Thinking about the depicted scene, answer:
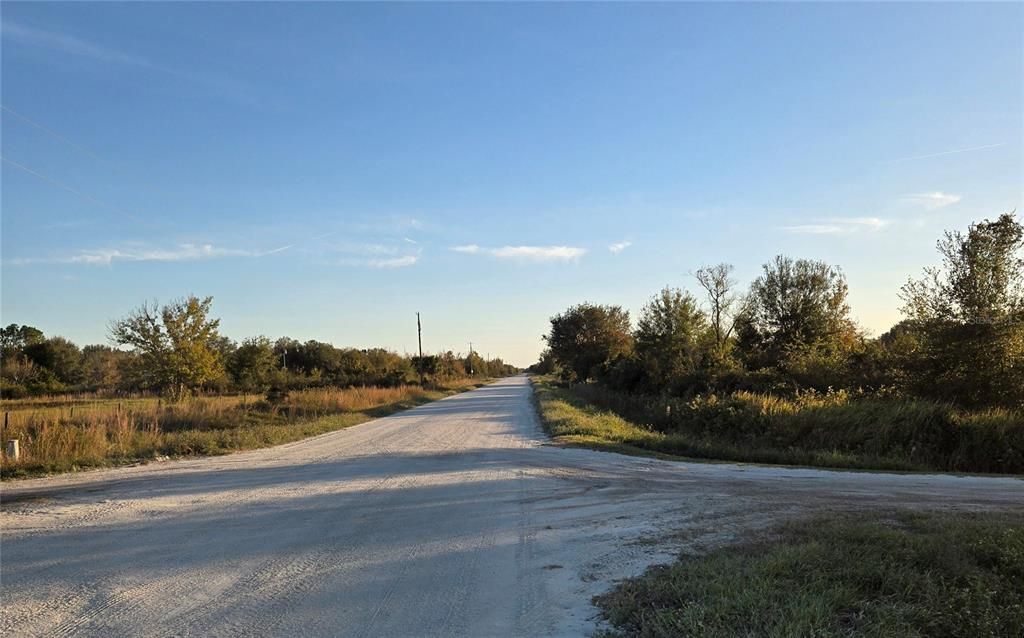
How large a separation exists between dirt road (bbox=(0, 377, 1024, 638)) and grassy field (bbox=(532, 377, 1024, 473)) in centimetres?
445

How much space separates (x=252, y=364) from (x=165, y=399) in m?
31.8

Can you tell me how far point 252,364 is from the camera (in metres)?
63.1

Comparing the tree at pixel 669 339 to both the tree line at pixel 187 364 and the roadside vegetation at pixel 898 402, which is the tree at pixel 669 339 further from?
the tree line at pixel 187 364

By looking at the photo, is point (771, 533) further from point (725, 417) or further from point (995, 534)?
point (725, 417)

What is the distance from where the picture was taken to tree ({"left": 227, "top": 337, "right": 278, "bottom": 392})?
60.8 metres

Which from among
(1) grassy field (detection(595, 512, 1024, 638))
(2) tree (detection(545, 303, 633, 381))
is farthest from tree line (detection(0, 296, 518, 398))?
(1) grassy field (detection(595, 512, 1024, 638))

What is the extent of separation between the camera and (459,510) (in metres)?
9.40

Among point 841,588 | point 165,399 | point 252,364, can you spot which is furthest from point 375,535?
point 252,364

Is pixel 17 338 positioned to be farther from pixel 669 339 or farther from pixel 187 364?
pixel 669 339

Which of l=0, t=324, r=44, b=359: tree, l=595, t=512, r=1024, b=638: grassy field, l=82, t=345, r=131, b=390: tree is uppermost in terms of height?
l=0, t=324, r=44, b=359: tree

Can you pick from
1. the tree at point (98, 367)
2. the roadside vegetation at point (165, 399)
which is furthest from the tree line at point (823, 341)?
the tree at point (98, 367)

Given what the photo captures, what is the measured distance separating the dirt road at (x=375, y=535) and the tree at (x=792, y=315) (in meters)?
33.2

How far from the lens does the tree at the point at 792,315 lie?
148 feet

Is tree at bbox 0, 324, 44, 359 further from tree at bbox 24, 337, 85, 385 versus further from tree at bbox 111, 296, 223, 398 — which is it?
tree at bbox 111, 296, 223, 398
